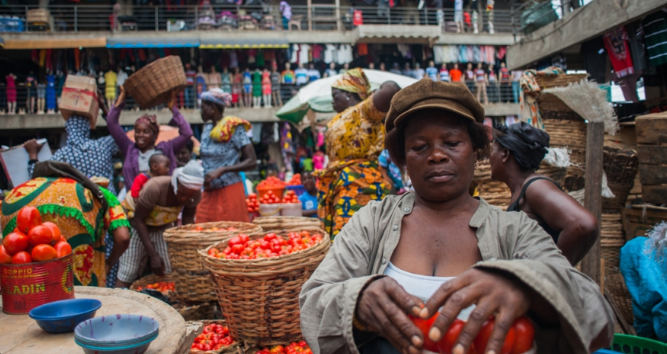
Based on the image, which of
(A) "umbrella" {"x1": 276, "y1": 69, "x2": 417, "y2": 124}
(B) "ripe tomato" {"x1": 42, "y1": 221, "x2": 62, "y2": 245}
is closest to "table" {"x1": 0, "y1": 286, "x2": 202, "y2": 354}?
(B) "ripe tomato" {"x1": 42, "y1": 221, "x2": 62, "y2": 245}

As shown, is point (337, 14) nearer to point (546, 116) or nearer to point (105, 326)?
point (546, 116)

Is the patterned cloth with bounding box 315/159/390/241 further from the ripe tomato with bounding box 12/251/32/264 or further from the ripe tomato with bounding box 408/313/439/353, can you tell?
the ripe tomato with bounding box 408/313/439/353

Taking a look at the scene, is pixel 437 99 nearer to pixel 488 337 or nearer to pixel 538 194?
pixel 488 337

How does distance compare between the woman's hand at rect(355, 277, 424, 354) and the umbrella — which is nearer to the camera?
the woman's hand at rect(355, 277, 424, 354)

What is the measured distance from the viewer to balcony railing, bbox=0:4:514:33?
1759cm

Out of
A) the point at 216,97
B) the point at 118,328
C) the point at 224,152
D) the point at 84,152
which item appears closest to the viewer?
the point at 118,328

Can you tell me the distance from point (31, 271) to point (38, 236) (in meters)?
0.16

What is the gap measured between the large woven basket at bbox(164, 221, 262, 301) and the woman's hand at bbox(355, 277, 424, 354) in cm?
241

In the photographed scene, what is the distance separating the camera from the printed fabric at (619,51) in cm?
656

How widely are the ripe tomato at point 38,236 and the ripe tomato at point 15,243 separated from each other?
0.09ft

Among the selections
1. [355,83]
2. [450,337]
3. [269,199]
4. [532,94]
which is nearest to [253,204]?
[269,199]

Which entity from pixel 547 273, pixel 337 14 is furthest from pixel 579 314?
pixel 337 14

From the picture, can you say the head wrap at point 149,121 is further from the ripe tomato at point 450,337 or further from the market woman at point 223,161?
the ripe tomato at point 450,337

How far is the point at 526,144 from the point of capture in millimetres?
2348
